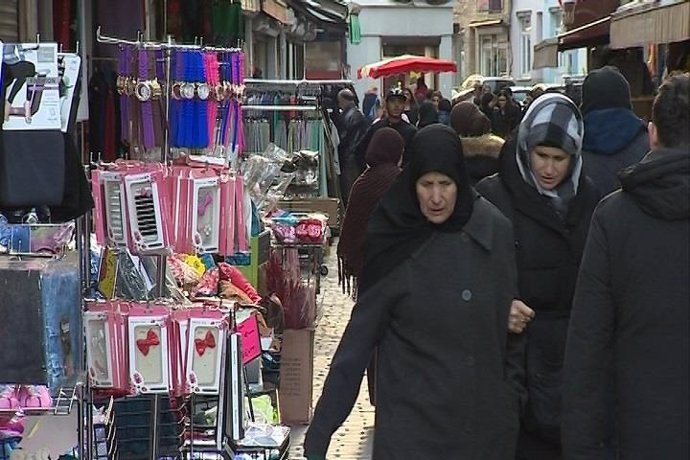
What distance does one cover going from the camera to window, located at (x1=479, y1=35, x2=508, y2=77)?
47375 millimetres

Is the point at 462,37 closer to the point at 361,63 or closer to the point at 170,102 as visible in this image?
the point at 361,63

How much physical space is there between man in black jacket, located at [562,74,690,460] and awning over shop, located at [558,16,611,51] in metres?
13.6

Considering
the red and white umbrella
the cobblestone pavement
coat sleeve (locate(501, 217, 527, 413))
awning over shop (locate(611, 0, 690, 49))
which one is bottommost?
the cobblestone pavement

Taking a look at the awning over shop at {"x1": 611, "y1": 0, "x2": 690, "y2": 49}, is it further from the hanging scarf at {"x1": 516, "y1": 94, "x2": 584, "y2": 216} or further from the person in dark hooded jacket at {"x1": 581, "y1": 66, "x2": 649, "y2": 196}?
the hanging scarf at {"x1": 516, "y1": 94, "x2": 584, "y2": 216}

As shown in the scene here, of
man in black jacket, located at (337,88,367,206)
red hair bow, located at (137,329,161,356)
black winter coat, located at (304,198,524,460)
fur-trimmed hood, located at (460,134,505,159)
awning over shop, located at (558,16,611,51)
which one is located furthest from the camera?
awning over shop, located at (558,16,611,51)

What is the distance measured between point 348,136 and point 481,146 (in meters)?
8.07

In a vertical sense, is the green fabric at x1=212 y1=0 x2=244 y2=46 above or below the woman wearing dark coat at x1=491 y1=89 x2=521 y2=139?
above

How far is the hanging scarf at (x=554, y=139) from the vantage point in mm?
4863

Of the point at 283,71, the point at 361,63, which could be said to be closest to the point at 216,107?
the point at 283,71

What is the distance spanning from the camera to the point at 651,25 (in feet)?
37.1

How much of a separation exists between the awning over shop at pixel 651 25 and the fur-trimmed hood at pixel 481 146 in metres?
2.37

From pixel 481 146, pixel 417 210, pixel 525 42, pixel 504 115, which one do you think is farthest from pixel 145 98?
pixel 525 42

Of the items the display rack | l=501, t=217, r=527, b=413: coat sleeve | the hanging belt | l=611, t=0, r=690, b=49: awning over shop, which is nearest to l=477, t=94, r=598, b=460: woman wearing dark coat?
l=501, t=217, r=527, b=413: coat sleeve

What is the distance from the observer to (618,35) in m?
13.0
